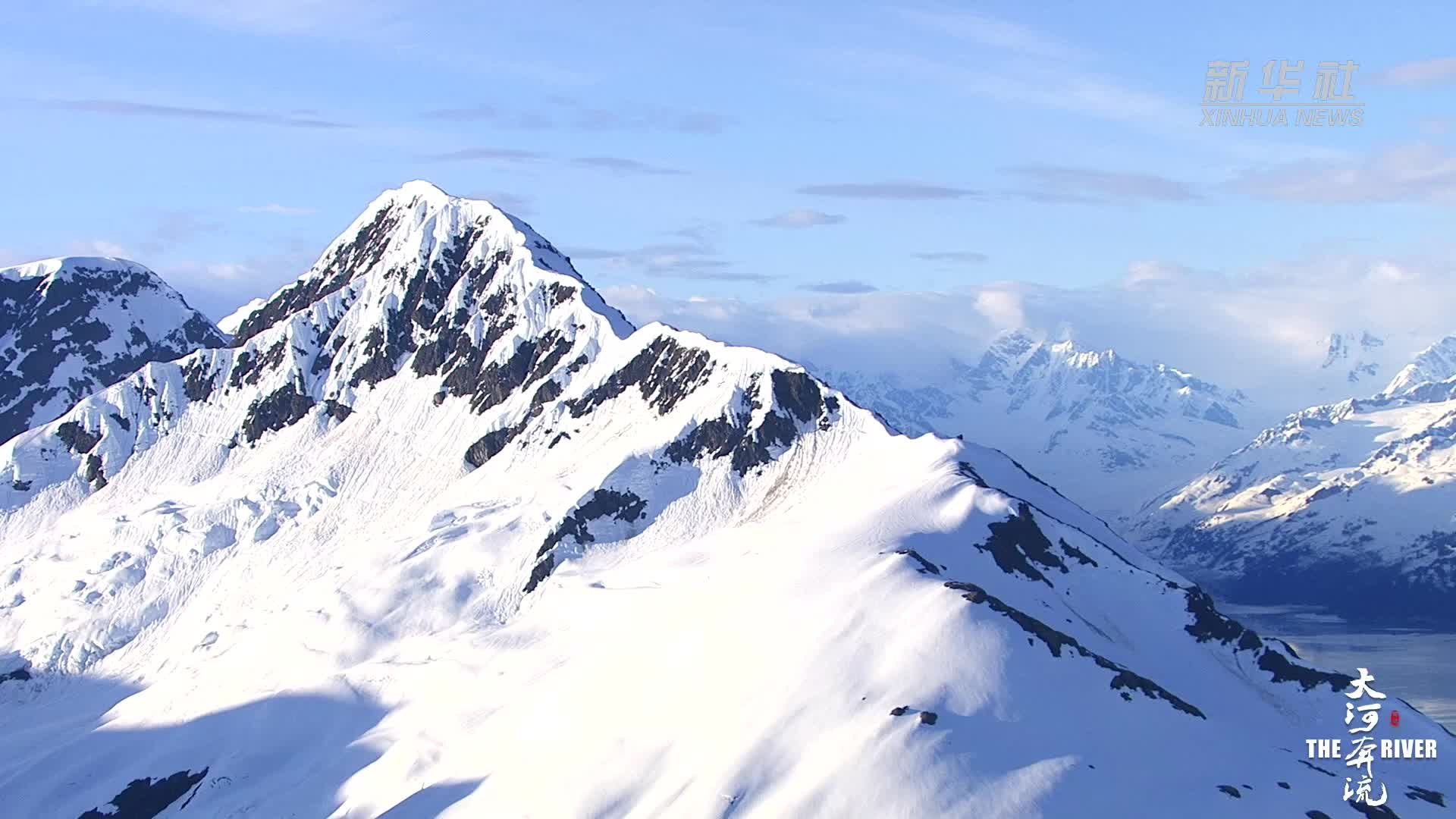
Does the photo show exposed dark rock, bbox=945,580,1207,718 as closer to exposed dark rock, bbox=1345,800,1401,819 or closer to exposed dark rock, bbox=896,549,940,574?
exposed dark rock, bbox=896,549,940,574

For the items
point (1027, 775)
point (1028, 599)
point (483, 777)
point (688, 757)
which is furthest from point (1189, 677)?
point (483, 777)

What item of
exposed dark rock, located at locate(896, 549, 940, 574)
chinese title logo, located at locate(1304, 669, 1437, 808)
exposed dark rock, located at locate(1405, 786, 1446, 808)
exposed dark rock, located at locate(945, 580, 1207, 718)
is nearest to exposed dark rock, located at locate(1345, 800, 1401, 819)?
chinese title logo, located at locate(1304, 669, 1437, 808)

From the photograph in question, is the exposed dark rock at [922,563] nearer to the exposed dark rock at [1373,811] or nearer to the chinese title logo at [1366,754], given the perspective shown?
the chinese title logo at [1366,754]

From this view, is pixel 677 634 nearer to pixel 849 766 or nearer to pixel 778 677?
pixel 778 677

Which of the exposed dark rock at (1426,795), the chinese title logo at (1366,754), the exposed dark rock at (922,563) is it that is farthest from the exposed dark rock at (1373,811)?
the exposed dark rock at (922,563)

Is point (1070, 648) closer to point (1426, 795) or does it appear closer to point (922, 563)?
point (922, 563)

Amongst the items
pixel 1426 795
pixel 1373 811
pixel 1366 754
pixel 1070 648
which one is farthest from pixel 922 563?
pixel 1426 795
